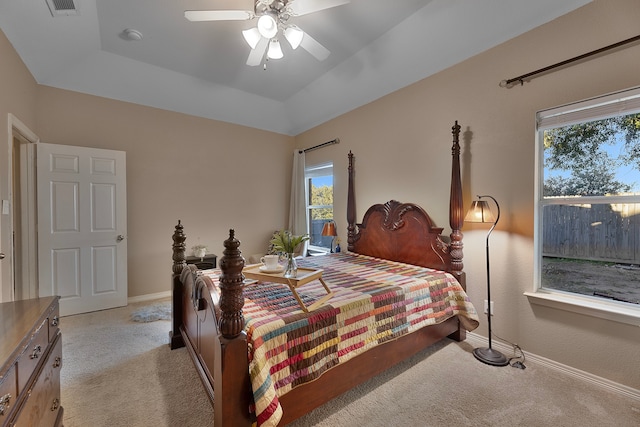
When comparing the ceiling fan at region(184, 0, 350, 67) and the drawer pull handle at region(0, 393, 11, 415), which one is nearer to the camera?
the drawer pull handle at region(0, 393, 11, 415)

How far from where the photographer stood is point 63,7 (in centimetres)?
225

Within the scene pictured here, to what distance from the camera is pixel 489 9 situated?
2316 millimetres

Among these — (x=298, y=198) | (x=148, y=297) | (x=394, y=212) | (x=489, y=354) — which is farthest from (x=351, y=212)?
(x=148, y=297)

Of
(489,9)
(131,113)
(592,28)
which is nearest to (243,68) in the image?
(131,113)

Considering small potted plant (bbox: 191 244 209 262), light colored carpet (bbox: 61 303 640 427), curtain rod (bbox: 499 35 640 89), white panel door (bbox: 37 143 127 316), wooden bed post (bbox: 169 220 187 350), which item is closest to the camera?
light colored carpet (bbox: 61 303 640 427)

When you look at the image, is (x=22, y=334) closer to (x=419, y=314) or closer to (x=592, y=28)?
(x=419, y=314)

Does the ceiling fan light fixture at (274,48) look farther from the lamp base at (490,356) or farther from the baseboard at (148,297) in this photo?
the baseboard at (148,297)

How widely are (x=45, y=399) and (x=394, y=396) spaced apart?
6.25 feet

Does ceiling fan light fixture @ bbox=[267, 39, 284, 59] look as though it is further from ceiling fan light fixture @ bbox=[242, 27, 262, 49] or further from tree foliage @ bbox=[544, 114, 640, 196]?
tree foliage @ bbox=[544, 114, 640, 196]

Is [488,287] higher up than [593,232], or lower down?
lower down

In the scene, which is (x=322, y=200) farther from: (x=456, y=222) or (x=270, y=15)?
(x=270, y=15)

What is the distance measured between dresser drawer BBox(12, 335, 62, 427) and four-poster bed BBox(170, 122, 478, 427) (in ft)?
2.22

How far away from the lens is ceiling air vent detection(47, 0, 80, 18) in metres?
2.19

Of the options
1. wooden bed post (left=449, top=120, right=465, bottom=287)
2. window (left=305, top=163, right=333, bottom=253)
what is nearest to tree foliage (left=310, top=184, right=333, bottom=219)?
window (left=305, top=163, right=333, bottom=253)
